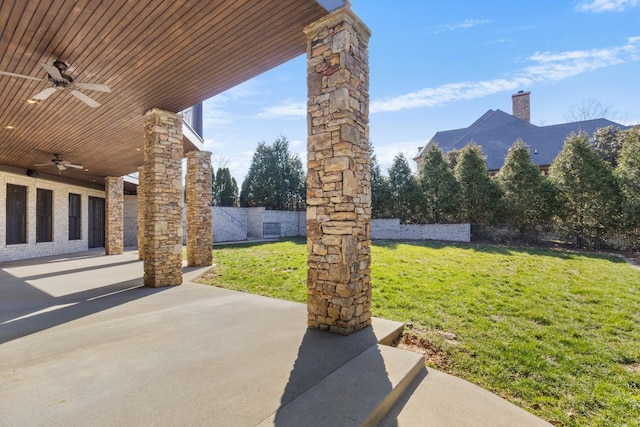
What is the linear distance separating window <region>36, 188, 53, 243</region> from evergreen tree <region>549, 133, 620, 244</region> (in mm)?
24363

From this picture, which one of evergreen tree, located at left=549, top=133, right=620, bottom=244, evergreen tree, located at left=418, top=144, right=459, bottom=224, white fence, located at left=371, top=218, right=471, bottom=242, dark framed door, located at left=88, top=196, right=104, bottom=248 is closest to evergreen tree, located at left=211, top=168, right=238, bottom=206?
dark framed door, located at left=88, top=196, right=104, bottom=248

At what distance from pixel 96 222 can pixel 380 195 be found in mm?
17550

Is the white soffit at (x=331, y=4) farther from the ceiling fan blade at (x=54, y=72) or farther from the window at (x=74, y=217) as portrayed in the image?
the window at (x=74, y=217)

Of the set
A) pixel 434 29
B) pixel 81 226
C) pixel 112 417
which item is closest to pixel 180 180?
pixel 112 417

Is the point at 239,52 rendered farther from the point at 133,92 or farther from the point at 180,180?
the point at 180,180

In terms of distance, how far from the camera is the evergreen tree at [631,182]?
11633 mm

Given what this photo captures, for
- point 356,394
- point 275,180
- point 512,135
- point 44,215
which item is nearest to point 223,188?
point 275,180

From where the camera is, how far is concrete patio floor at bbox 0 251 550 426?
76.9 inches

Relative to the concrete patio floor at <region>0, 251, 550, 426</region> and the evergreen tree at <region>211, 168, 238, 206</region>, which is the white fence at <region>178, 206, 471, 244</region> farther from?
the concrete patio floor at <region>0, 251, 550, 426</region>

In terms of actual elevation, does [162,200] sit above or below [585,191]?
below

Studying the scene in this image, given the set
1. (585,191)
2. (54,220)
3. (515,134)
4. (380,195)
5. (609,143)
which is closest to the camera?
(585,191)

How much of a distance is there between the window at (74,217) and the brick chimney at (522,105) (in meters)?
32.0

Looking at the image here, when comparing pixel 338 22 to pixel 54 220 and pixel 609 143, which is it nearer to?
pixel 54 220

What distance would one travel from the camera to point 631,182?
11.9 meters
